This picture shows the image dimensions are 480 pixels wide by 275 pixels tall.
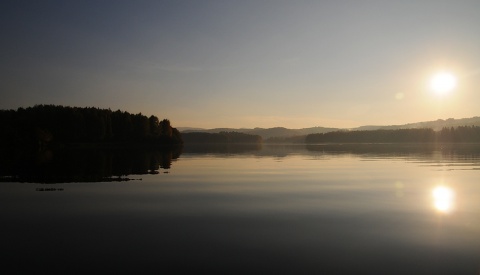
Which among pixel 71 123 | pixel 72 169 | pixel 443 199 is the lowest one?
pixel 443 199

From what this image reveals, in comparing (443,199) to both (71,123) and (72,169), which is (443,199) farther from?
(71,123)

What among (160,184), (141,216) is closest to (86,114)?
(160,184)

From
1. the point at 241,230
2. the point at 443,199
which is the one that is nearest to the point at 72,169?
the point at 241,230

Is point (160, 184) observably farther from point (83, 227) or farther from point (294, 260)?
point (294, 260)

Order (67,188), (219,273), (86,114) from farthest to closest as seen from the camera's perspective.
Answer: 1. (86,114)
2. (67,188)
3. (219,273)

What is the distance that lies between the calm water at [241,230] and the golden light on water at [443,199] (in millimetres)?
62

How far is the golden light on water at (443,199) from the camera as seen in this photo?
867 inches

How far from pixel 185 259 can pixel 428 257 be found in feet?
27.6

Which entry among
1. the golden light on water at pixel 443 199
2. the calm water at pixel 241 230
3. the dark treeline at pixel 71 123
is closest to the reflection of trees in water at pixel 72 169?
the calm water at pixel 241 230

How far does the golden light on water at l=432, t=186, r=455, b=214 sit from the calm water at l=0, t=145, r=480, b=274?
62mm

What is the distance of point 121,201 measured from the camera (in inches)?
944

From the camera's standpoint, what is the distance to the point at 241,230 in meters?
16.7

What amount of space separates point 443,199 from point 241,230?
15917 mm

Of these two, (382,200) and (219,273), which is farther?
(382,200)
